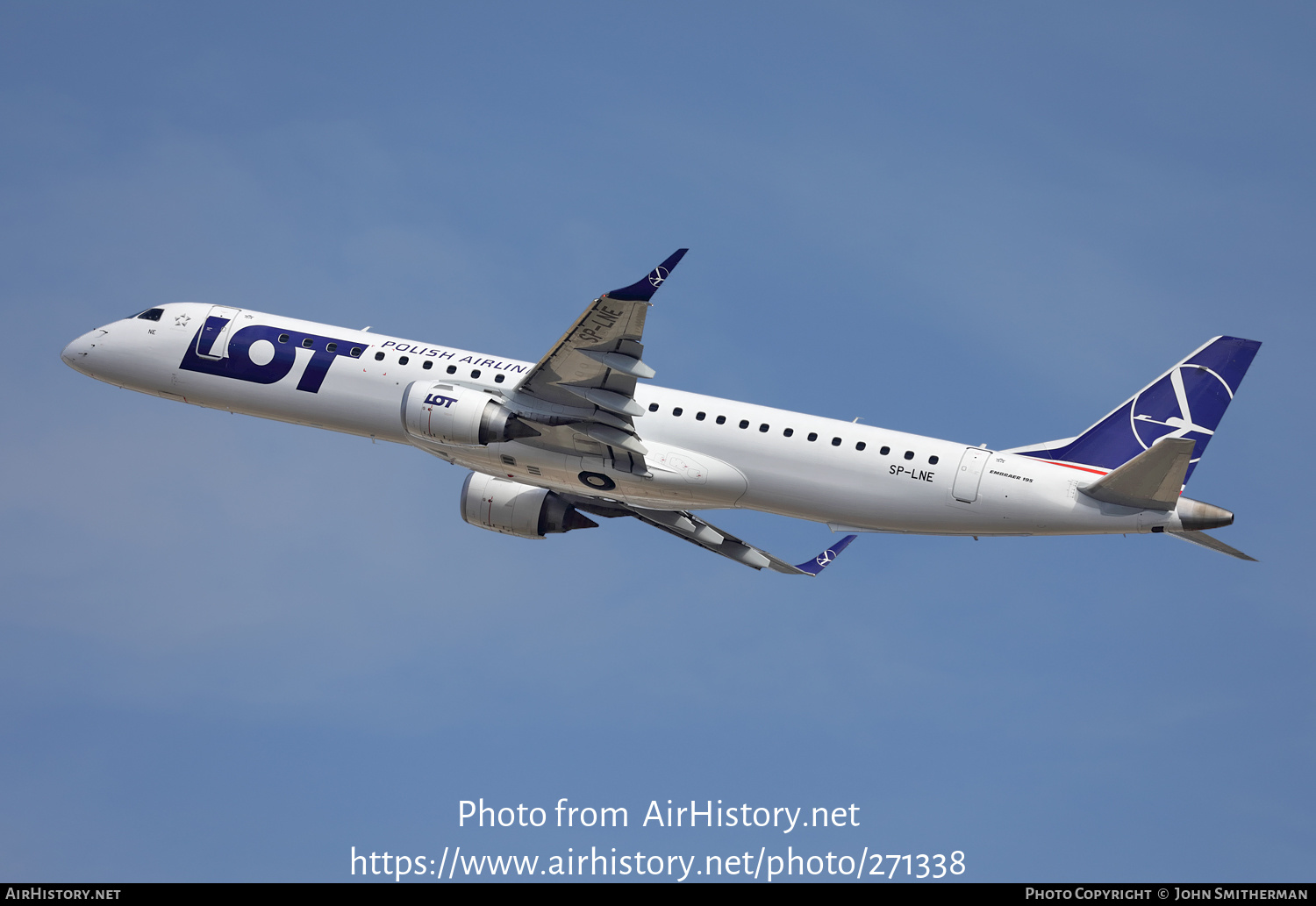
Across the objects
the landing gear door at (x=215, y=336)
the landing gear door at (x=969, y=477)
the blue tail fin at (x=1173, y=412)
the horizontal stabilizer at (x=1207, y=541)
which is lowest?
the horizontal stabilizer at (x=1207, y=541)

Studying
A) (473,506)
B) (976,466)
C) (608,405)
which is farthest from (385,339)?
(976,466)

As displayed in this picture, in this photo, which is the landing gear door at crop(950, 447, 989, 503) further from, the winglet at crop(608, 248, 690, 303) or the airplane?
the winglet at crop(608, 248, 690, 303)

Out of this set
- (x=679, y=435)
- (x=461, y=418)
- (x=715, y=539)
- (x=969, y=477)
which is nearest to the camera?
(x=461, y=418)

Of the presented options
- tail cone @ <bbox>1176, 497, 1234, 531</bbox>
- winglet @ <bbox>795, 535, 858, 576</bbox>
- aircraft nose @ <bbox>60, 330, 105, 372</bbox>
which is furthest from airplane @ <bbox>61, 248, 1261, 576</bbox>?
winglet @ <bbox>795, 535, 858, 576</bbox>

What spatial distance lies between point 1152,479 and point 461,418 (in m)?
18.2

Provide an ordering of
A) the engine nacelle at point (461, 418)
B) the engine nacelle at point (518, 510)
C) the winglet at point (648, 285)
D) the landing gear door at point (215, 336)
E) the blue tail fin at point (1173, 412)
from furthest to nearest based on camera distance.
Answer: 1. the engine nacelle at point (518, 510)
2. the landing gear door at point (215, 336)
3. the blue tail fin at point (1173, 412)
4. the engine nacelle at point (461, 418)
5. the winglet at point (648, 285)

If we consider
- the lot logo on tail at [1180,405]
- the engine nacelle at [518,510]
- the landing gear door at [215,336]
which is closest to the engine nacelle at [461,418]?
the engine nacelle at [518,510]

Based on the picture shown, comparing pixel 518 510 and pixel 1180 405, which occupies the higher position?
pixel 1180 405

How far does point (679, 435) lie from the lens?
40281mm

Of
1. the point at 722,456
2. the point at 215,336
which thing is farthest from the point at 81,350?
the point at 722,456

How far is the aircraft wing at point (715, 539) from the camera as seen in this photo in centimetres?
4481

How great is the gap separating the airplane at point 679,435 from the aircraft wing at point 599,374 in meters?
0.05

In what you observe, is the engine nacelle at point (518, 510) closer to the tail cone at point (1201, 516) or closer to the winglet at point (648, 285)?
the winglet at point (648, 285)

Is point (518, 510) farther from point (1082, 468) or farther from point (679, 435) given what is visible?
point (1082, 468)
